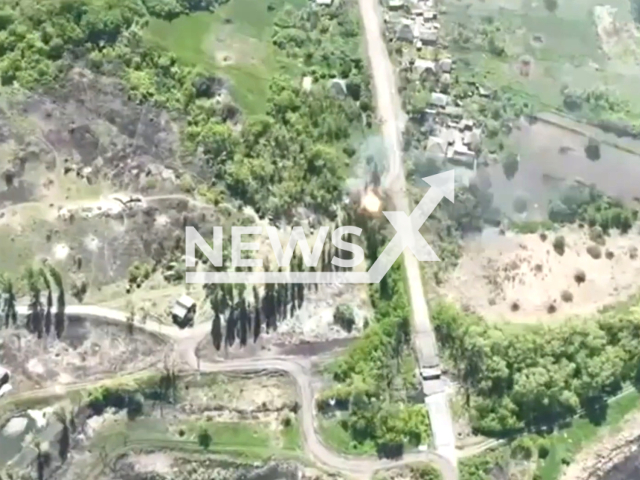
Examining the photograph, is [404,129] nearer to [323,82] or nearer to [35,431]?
[323,82]

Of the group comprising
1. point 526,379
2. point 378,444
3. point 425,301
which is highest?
point 425,301

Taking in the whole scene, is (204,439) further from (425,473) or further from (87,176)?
(87,176)

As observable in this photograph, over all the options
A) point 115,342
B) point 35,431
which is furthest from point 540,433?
point 35,431

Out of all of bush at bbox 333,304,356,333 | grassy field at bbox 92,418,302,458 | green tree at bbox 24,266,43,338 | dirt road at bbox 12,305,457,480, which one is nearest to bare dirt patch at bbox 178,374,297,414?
dirt road at bbox 12,305,457,480

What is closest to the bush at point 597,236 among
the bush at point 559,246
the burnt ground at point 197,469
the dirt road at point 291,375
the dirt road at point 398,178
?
the bush at point 559,246

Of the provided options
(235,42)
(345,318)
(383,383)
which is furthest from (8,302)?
(235,42)

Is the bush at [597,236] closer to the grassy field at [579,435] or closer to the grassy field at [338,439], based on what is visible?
the grassy field at [579,435]

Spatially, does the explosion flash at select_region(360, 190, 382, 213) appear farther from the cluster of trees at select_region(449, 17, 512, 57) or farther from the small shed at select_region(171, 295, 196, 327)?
the cluster of trees at select_region(449, 17, 512, 57)

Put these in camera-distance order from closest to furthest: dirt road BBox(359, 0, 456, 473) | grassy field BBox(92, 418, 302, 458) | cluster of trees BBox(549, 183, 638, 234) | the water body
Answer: grassy field BBox(92, 418, 302, 458)
dirt road BBox(359, 0, 456, 473)
the water body
cluster of trees BBox(549, 183, 638, 234)
